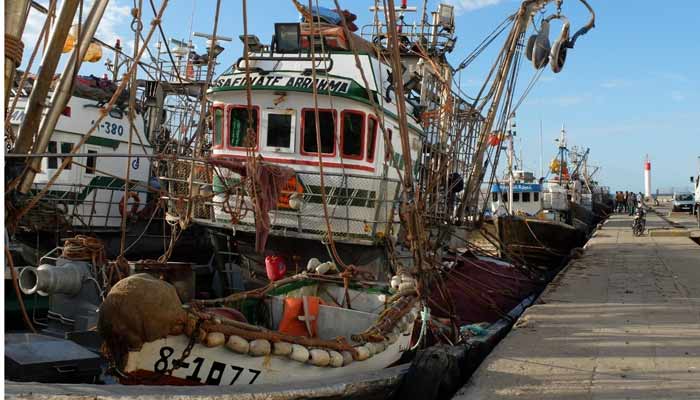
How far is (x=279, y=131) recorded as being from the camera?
35.1 ft

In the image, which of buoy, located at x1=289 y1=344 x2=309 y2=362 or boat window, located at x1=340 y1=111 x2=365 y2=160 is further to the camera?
boat window, located at x1=340 y1=111 x2=365 y2=160

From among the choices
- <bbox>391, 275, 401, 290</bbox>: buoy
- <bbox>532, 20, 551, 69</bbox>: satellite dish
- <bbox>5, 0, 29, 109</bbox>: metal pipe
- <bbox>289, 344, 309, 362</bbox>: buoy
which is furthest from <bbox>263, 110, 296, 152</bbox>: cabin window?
<bbox>5, 0, 29, 109</bbox>: metal pipe

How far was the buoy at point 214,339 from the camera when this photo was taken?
189 inches

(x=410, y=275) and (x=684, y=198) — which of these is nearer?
(x=410, y=275)

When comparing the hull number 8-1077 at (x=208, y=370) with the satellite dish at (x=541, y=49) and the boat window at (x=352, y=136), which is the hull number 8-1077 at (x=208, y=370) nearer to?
the boat window at (x=352, y=136)

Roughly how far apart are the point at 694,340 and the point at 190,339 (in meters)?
5.13

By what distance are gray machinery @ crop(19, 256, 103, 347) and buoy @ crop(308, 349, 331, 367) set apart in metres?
3.22

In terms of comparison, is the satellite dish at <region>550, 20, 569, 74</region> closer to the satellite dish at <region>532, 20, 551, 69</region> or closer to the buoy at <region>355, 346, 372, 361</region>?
the satellite dish at <region>532, 20, 551, 69</region>

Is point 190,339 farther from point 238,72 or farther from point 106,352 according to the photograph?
point 238,72

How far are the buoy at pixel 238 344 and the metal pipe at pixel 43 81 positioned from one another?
1962 millimetres

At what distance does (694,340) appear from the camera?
680 cm

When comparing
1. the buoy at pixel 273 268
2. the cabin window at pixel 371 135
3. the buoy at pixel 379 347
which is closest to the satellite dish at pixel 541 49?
the cabin window at pixel 371 135

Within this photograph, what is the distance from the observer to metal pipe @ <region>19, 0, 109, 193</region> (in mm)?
4574

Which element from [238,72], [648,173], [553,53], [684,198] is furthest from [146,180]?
[648,173]
